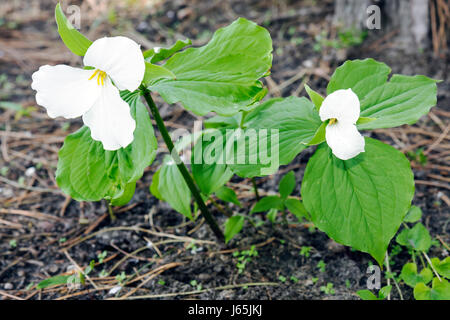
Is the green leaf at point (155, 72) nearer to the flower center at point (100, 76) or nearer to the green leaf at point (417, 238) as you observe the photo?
the flower center at point (100, 76)

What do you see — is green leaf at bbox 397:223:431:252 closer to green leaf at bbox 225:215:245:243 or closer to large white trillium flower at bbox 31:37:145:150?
green leaf at bbox 225:215:245:243

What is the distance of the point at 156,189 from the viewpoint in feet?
5.24

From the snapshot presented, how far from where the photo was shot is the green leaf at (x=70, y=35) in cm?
107

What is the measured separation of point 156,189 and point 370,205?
781 millimetres

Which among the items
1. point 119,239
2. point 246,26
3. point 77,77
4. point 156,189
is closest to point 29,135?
A: point 119,239

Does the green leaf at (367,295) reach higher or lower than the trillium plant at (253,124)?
lower

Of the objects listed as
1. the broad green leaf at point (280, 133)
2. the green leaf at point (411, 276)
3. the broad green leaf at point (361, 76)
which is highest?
the broad green leaf at point (361, 76)

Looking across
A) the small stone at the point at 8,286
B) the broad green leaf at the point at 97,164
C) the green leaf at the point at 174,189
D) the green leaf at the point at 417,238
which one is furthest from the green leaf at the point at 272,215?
the small stone at the point at 8,286

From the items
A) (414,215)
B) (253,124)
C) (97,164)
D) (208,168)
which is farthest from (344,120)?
(97,164)

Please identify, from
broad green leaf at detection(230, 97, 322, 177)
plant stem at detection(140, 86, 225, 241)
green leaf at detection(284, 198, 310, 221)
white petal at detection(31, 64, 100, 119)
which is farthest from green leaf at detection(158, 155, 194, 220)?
white petal at detection(31, 64, 100, 119)

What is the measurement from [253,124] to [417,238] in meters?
0.72

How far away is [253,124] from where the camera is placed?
1.40 meters

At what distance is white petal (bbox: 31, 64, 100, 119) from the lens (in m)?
1.09

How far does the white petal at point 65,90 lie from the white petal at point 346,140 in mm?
659
